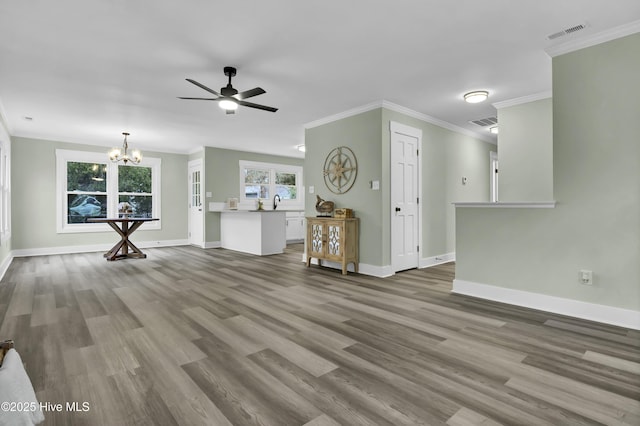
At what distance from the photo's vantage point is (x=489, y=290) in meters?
3.47

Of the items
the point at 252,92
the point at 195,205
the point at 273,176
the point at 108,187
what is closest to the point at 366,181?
the point at 252,92

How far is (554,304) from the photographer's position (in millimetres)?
3025

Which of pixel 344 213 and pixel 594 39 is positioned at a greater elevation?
pixel 594 39

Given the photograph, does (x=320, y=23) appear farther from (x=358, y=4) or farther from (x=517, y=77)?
(x=517, y=77)

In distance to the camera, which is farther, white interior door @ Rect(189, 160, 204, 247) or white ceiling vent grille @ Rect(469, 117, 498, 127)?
white interior door @ Rect(189, 160, 204, 247)

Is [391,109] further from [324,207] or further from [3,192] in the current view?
[3,192]

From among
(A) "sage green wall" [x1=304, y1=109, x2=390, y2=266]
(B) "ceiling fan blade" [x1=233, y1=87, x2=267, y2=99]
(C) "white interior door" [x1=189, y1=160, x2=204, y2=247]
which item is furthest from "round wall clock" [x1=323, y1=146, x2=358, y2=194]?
(C) "white interior door" [x1=189, y1=160, x2=204, y2=247]

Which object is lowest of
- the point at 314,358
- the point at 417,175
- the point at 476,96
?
the point at 314,358

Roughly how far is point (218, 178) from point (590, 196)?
716 centimetres

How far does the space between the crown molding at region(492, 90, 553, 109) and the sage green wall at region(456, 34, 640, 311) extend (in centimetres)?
133

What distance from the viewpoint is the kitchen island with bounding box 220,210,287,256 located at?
6.72 meters

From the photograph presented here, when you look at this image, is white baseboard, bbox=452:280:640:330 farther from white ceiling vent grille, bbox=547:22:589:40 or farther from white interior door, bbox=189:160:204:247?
white interior door, bbox=189:160:204:247

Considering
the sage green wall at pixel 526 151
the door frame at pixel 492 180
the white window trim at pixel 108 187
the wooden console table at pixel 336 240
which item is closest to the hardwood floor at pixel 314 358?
the wooden console table at pixel 336 240

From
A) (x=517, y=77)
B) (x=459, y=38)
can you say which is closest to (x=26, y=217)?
(x=459, y=38)
